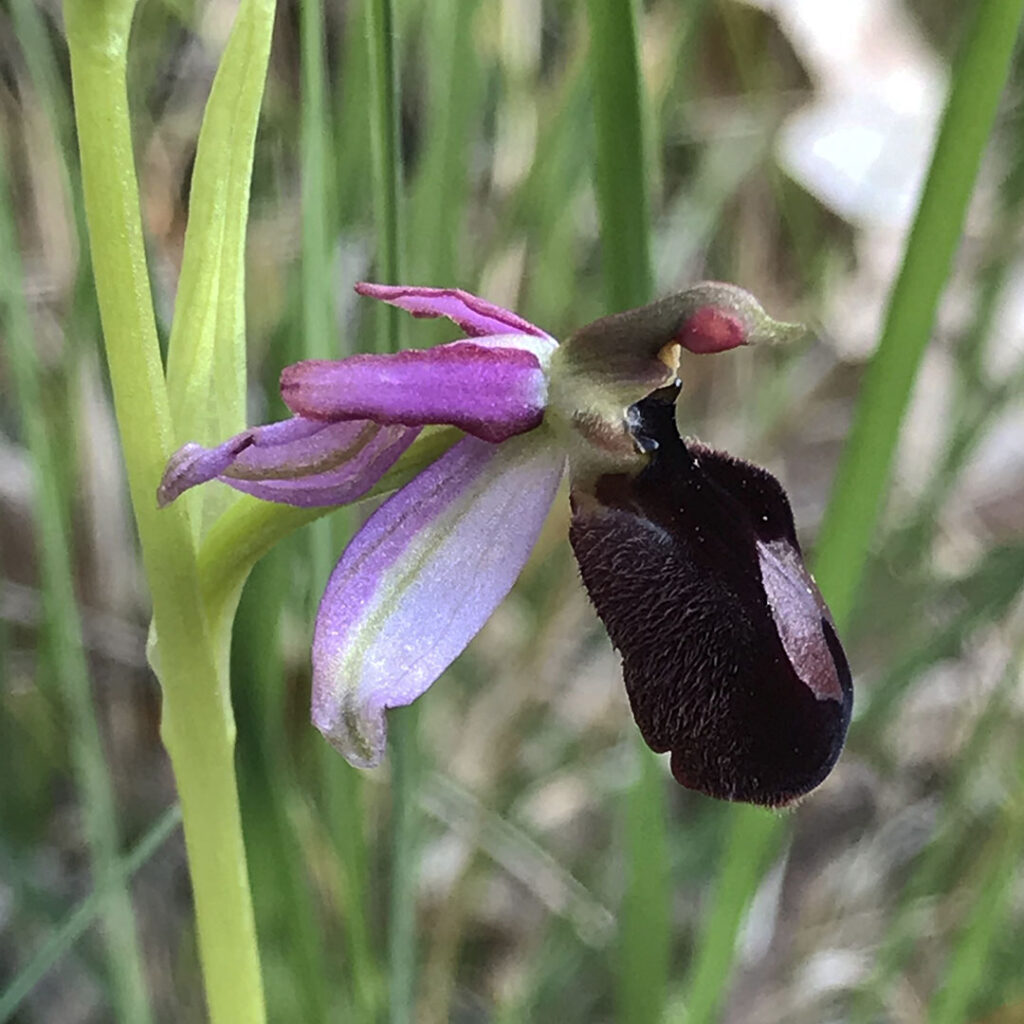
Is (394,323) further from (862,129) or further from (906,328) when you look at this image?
(862,129)

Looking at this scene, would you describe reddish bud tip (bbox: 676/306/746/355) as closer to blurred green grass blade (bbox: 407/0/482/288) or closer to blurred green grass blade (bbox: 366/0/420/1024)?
blurred green grass blade (bbox: 366/0/420/1024)

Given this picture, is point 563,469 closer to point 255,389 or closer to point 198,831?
point 198,831

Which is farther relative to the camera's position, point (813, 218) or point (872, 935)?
point (813, 218)

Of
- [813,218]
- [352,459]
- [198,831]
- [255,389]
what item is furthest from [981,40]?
[813,218]

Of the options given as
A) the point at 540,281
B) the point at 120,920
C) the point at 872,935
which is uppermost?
the point at 540,281

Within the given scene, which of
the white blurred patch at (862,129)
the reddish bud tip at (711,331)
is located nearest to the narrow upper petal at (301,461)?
the reddish bud tip at (711,331)

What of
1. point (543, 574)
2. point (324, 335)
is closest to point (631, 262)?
point (324, 335)

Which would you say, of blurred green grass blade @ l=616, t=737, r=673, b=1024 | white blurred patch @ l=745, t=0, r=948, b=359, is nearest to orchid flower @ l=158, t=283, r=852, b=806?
blurred green grass blade @ l=616, t=737, r=673, b=1024

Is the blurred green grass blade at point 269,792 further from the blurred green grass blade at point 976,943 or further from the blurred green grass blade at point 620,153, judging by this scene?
the blurred green grass blade at point 976,943
